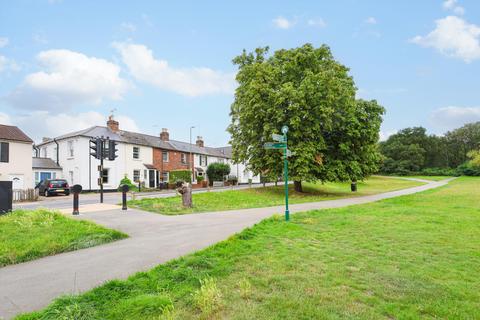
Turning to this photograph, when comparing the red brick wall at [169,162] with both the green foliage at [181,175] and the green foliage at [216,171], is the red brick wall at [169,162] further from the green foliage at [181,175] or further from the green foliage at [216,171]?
the green foliage at [216,171]

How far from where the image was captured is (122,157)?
112 feet

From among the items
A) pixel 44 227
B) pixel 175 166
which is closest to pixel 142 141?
pixel 175 166

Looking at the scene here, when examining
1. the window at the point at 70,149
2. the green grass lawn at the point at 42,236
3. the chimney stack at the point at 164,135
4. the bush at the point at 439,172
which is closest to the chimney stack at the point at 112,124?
the window at the point at 70,149

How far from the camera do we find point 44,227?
28.5 ft

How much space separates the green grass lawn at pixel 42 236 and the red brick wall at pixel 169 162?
2865cm

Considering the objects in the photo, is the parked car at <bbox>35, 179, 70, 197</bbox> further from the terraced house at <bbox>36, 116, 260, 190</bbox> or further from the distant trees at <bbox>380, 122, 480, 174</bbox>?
the distant trees at <bbox>380, 122, 480, 174</bbox>

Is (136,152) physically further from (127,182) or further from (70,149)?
(70,149)

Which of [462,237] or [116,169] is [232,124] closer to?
[116,169]

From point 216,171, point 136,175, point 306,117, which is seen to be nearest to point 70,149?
point 136,175

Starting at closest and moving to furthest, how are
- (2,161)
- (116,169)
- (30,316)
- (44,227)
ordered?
1. (30,316)
2. (44,227)
3. (2,161)
4. (116,169)

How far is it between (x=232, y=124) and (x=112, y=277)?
22681 millimetres

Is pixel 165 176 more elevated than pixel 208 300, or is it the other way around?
pixel 165 176

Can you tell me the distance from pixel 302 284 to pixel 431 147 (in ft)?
351

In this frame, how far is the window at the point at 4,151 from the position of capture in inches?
1047
